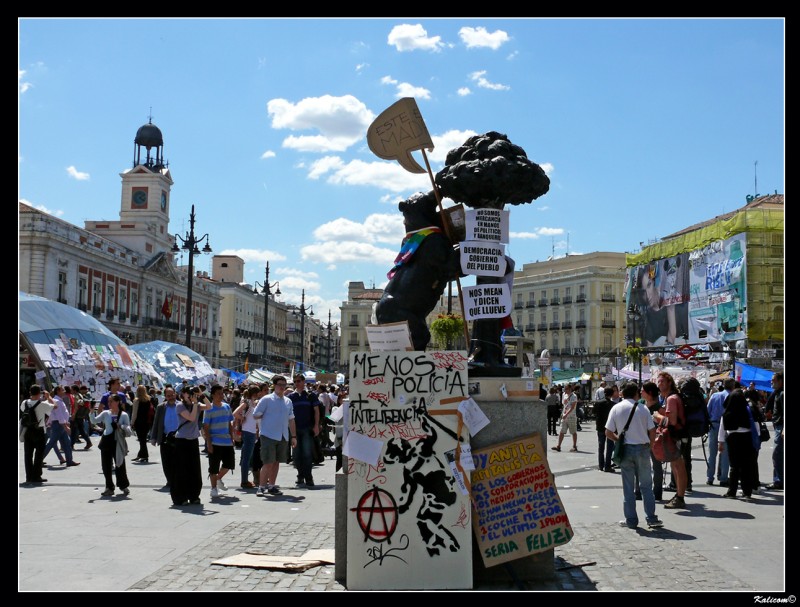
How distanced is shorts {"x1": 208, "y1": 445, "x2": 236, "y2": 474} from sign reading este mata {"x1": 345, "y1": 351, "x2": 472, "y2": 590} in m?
5.55

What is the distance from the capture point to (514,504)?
5.78 meters

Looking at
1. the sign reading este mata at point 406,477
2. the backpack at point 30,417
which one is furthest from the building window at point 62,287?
the sign reading este mata at point 406,477

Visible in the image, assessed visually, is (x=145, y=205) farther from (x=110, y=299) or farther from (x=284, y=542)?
(x=284, y=542)

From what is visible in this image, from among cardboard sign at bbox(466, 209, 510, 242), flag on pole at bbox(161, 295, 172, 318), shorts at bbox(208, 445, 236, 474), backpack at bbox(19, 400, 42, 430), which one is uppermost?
flag on pole at bbox(161, 295, 172, 318)

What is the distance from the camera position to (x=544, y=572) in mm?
5805

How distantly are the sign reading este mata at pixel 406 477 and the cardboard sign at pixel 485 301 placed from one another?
2.92 feet

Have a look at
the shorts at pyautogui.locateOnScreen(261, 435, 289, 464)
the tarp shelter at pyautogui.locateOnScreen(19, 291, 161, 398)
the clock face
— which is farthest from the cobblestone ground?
the clock face

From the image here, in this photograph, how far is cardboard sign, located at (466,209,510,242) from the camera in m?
6.39

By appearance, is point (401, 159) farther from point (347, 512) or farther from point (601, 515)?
point (601, 515)

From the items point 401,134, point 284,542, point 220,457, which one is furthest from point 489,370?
point 220,457

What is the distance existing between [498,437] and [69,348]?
22.1 metres

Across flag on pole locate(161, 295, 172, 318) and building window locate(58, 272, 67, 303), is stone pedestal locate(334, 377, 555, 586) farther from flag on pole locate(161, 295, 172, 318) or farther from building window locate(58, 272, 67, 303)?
flag on pole locate(161, 295, 172, 318)

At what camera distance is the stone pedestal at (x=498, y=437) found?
578 centimetres

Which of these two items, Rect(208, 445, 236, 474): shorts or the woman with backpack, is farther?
the woman with backpack
